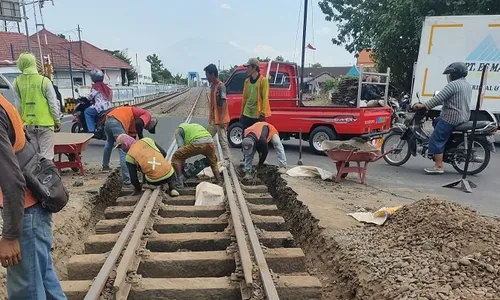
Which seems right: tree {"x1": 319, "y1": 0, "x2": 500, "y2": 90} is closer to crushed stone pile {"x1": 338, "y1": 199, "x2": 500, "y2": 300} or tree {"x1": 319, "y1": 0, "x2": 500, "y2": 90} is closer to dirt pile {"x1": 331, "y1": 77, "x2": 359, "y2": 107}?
dirt pile {"x1": 331, "y1": 77, "x2": 359, "y2": 107}

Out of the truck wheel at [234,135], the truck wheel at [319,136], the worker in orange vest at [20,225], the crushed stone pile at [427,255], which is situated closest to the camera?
the worker in orange vest at [20,225]

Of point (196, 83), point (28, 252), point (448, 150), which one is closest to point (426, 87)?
point (448, 150)

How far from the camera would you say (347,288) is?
386 cm

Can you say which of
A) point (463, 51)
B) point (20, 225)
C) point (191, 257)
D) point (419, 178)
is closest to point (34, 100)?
point (191, 257)

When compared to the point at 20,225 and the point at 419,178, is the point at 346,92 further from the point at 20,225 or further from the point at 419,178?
the point at 20,225

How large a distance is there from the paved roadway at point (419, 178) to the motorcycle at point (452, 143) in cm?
23

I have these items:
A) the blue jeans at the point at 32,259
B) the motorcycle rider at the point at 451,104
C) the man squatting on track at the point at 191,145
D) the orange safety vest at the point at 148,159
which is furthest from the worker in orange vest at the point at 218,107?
the blue jeans at the point at 32,259

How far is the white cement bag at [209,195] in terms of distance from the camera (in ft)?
19.3

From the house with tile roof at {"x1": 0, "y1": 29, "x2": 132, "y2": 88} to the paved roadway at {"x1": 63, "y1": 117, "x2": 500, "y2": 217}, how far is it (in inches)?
624

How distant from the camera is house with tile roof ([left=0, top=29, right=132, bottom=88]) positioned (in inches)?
1157

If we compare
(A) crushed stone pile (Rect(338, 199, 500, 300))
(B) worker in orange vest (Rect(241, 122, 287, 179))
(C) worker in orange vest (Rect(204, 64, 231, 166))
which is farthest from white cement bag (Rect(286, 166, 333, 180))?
(A) crushed stone pile (Rect(338, 199, 500, 300))

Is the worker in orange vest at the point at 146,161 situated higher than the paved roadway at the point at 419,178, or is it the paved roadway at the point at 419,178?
the worker in orange vest at the point at 146,161

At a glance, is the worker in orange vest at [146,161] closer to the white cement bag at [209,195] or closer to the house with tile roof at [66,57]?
the white cement bag at [209,195]

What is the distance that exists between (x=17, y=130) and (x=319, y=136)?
26.9ft
